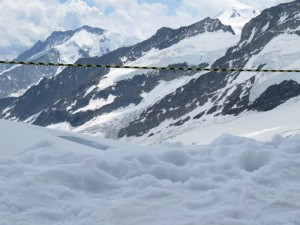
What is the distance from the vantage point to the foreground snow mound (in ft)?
20.0

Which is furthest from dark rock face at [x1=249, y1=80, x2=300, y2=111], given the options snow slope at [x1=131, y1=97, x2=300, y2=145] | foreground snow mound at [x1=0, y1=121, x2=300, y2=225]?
foreground snow mound at [x1=0, y1=121, x2=300, y2=225]

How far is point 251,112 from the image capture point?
180000 millimetres

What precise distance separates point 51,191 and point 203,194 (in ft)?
7.04

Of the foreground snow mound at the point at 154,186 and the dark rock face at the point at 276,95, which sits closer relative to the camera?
the foreground snow mound at the point at 154,186

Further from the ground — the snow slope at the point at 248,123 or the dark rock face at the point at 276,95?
the dark rock face at the point at 276,95

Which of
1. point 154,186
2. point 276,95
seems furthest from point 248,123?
point 154,186

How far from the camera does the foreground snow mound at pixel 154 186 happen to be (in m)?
6.11

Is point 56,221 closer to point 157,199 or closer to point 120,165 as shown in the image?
point 157,199

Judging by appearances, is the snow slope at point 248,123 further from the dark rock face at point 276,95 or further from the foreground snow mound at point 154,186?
the foreground snow mound at point 154,186

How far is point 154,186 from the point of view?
731cm

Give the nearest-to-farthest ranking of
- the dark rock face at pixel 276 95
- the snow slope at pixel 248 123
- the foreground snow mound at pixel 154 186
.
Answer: the foreground snow mound at pixel 154 186 < the snow slope at pixel 248 123 < the dark rock face at pixel 276 95

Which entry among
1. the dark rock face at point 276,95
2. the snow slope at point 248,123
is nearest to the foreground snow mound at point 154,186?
the snow slope at point 248,123

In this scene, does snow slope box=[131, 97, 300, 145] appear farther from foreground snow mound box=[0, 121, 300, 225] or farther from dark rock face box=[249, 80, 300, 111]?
foreground snow mound box=[0, 121, 300, 225]

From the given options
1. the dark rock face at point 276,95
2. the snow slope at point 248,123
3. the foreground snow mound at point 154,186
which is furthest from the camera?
the dark rock face at point 276,95
